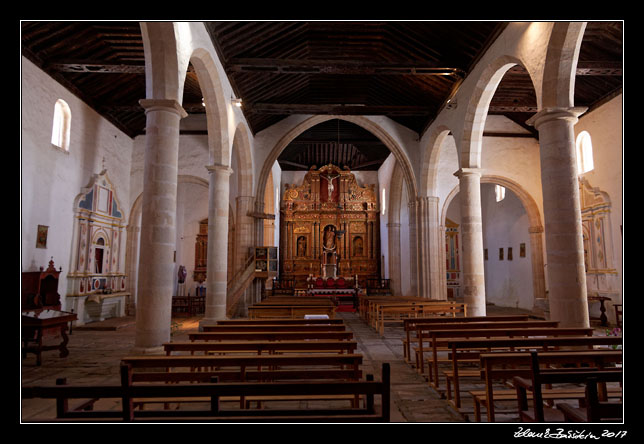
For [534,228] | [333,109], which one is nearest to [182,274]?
[333,109]

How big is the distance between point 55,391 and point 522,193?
17895mm

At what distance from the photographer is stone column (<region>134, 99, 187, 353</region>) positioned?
22.0ft

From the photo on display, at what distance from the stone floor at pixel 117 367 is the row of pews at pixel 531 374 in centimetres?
21

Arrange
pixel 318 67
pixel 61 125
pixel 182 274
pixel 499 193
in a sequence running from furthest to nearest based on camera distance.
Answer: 1. pixel 499 193
2. pixel 182 274
3. pixel 61 125
4. pixel 318 67

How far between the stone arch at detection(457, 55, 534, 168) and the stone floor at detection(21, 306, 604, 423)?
5179 millimetres

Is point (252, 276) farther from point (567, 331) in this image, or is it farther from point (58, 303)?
point (567, 331)

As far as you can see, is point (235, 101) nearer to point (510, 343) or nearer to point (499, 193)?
point (510, 343)

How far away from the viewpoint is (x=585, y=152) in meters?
14.3

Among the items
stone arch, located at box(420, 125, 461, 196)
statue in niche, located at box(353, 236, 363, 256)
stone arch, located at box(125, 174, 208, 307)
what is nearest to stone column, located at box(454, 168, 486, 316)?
stone arch, located at box(420, 125, 461, 196)

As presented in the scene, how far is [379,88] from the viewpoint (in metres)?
15.2

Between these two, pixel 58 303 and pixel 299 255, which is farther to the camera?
pixel 299 255

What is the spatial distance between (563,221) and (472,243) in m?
4.70

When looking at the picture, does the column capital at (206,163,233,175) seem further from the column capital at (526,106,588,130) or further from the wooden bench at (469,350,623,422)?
the wooden bench at (469,350,623,422)

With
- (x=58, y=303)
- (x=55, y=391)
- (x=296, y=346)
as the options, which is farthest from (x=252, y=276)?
(x=55, y=391)
